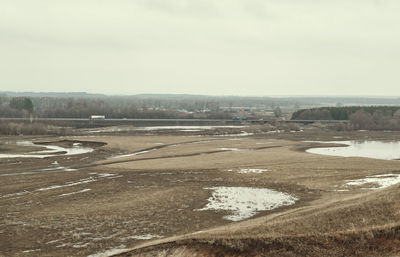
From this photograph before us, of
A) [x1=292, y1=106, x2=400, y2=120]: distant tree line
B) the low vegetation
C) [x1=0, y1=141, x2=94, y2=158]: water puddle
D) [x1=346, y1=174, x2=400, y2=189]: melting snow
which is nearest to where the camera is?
[x1=346, y1=174, x2=400, y2=189]: melting snow

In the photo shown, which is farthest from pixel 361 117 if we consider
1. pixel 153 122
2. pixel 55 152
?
pixel 55 152

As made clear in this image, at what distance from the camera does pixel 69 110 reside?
186 metres

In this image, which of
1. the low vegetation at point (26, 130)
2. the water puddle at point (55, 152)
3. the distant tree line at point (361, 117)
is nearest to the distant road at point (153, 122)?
the distant tree line at point (361, 117)

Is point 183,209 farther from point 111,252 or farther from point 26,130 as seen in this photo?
point 26,130

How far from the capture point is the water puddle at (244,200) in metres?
30.4

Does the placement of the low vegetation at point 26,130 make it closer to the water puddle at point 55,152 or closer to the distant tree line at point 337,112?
the water puddle at point 55,152

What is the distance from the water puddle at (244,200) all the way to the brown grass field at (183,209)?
0.85m

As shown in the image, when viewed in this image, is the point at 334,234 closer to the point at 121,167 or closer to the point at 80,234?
the point at 80,234

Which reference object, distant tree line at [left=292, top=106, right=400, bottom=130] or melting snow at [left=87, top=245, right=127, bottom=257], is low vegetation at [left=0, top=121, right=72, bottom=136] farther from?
melting snow at [left=87, top=245, right=127, bottom=257]

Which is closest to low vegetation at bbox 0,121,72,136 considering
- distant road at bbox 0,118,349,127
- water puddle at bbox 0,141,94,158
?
water puddle at bbox 0,141,94,158

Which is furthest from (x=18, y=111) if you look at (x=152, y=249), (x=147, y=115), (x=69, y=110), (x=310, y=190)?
(x=152, y=249)

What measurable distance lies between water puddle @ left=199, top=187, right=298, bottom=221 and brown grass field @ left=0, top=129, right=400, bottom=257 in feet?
2.79

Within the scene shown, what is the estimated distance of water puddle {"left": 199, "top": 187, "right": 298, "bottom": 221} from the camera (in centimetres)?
3041

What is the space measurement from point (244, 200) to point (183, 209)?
5520 mm
